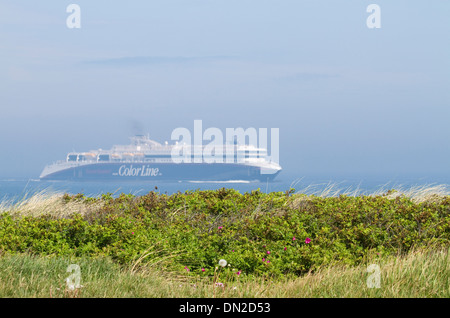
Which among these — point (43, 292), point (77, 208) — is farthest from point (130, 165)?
point (43, 292)

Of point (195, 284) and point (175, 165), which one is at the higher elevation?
point (195, 284)

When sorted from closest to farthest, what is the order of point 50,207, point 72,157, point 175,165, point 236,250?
1. point 236,250
2. point 50,207
3. point 175,165
4. point 72,157

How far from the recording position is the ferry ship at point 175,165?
272 ft

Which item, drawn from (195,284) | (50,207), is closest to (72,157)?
(50,207)

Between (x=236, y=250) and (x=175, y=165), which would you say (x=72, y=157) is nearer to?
(x=175, y=165)

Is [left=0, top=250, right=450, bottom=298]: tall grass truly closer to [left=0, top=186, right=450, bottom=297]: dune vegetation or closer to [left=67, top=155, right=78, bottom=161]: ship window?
[left=0, top=186, right=450, bottom=297]: dune vegetation

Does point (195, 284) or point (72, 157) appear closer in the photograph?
point (195, 284)

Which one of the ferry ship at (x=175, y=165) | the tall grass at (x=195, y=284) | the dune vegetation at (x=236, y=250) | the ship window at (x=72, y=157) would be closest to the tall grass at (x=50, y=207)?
the dune vegetation at (x=236, y=250)

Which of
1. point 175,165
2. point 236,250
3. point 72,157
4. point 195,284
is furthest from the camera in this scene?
point 72,157

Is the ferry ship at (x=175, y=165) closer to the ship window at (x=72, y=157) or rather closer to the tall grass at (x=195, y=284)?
the ship window at (x=72, y=157)

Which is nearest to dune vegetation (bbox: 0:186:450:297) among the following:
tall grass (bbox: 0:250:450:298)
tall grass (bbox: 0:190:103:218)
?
tall grass (bbox: 0:250:450:298)

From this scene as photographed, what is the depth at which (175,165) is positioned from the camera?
8356 centimetres
